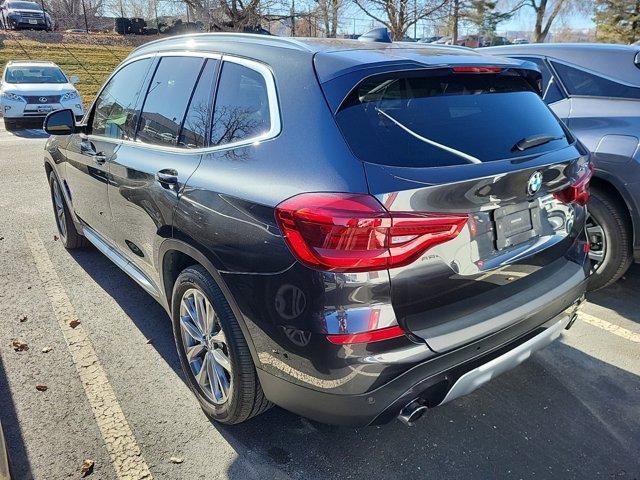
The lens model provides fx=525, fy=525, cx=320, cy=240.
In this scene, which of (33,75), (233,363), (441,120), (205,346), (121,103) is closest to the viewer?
(441,120)

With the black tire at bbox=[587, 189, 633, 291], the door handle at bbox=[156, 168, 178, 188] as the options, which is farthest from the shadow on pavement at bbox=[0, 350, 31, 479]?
the black tire at bbox=[587, 189, 633, 291]

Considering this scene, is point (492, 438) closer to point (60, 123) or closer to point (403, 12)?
point (60, 123)

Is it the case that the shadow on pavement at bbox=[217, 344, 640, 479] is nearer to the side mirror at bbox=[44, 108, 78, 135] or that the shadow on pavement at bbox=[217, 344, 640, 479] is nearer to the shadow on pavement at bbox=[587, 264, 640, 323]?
the shadow on pavement at bbox=[587, 264, 640, 323]

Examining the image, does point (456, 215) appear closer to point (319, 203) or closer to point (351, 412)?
point (319, 203)

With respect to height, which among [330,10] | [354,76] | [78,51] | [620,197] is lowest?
[620,197]

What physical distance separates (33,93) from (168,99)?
12311mm

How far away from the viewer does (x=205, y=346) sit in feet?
8.75

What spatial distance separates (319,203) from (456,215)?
51 cm

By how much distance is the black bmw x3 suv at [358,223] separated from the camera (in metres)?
1.86

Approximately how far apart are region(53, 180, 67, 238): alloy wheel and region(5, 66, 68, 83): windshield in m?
10.7

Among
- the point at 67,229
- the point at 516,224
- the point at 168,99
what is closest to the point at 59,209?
the point at 67,229

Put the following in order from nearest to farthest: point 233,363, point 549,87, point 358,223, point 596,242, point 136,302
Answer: point 358,223, point 233,363, point 596,242, point 136,302, point 549,87

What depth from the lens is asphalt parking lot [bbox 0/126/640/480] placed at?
2406mm

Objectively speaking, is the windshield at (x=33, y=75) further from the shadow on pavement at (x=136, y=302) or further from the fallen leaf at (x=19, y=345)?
the fallen leaf at (x=19, y=345)
